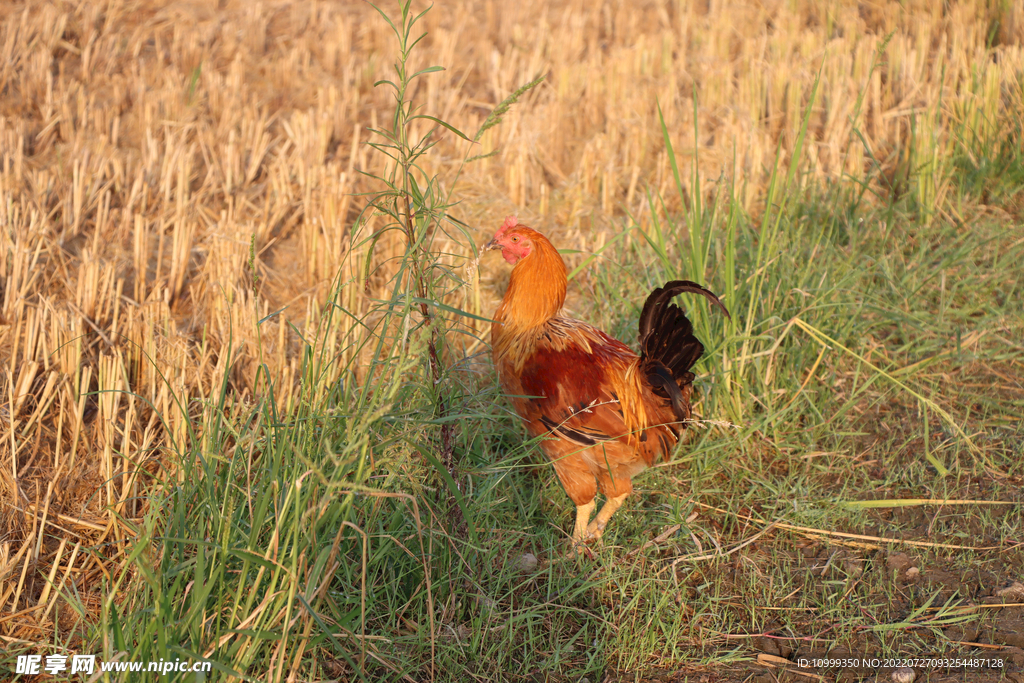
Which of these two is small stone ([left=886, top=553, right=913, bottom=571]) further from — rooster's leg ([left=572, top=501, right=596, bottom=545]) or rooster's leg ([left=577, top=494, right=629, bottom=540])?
rooster's leg ([left=572, top=501, right=596, bottom=545])

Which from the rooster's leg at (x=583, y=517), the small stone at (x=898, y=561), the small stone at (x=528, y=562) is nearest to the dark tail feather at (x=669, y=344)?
the rooster's leg at (x=583, y=517)

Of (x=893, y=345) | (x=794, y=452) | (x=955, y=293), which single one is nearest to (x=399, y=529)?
(x=794, y=452)

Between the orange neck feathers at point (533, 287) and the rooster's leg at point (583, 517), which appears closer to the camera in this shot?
the orange neck feathers at point (533, 287)

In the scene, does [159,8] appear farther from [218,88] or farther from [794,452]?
[794,452]

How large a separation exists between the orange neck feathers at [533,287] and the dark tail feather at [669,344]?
0.39 metres

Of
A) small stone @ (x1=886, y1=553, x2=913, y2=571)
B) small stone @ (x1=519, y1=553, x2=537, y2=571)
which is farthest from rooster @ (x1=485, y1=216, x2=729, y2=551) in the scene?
small stone @ (x1=886, y1=553, x2=913, y2=571)

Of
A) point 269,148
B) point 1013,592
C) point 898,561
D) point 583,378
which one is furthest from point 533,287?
point 269,148

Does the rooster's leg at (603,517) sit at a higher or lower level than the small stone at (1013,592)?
higher

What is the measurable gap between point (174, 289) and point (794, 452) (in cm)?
340

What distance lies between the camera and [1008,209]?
4777mm

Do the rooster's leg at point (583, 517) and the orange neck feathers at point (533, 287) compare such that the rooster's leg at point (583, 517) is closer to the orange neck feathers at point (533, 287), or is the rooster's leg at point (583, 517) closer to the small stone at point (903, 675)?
the orange neck feathers at point (533, 287)

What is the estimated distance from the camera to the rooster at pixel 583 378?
2.78 meters

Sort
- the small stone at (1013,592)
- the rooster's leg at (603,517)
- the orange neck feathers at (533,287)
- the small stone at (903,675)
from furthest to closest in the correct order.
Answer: the rooster's leg at (603,517)
the orange neck feathers at (533,287)
the small stone at (1013,592)
the small stone at (903,675)

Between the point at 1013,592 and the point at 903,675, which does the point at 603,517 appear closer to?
the point at 903,675
